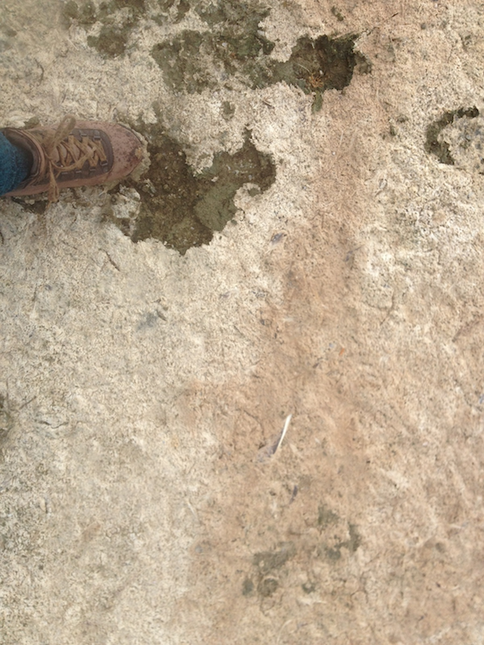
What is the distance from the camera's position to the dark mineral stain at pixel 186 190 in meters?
1.77

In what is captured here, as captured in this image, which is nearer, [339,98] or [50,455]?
[50,455]

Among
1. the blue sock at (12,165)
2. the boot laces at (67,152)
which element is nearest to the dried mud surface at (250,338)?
the boot laces at (67,152)

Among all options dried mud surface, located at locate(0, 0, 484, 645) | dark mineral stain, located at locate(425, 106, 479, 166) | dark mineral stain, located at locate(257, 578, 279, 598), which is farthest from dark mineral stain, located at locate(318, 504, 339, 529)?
dark mineral stain, located at locate(425, 106, 479, 166)

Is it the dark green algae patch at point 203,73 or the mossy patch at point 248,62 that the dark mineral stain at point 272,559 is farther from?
the mossy patch at point 248,62

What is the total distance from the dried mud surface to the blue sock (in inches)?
9.8

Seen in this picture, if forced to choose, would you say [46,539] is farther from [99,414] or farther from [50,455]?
[99,414]

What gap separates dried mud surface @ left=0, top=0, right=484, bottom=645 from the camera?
1.69 meters

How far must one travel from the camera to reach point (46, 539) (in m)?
1.69

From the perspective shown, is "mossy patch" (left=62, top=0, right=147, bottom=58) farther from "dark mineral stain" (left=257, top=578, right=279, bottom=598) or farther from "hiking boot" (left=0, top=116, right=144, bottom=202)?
"dark mineral stain" (left=257, top=578, right=279, bottom=598)

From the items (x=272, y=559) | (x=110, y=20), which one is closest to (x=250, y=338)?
(x=272, y=559)

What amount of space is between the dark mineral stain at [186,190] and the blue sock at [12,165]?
0.34 metres

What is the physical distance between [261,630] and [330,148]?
1.69 meters

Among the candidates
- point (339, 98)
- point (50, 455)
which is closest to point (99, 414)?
point (50, 455)

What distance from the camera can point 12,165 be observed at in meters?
1.46
